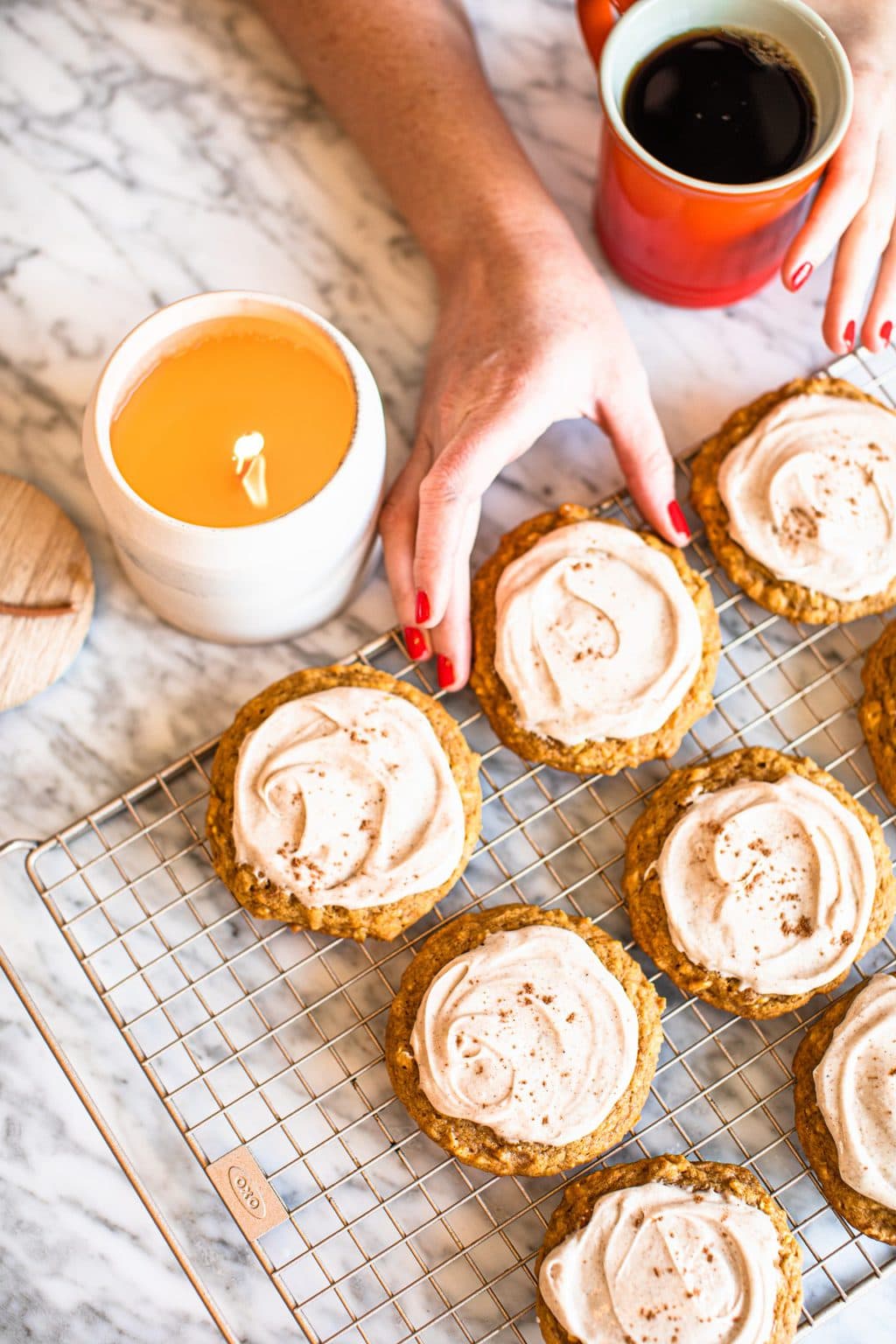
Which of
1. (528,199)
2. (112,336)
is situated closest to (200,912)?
(112,336)

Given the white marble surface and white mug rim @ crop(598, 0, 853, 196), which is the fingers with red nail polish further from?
white mug rim @ crop(598, 0, 853, 196)

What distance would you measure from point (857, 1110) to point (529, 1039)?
376mm

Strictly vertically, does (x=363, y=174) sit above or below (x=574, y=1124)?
above

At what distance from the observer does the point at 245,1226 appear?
1.40 meters

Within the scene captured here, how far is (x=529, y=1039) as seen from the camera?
1368 millimetres

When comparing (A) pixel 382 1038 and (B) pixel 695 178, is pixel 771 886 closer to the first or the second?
(A) pixel 382 1038

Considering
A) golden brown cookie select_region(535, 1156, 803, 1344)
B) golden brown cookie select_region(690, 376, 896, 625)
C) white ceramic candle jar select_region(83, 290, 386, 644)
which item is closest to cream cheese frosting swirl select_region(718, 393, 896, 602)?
golden brown cookie select_region(690, 376, 896, 625)

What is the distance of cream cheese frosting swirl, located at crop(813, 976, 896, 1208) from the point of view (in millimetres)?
1359

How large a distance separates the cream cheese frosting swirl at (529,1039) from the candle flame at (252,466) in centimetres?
57

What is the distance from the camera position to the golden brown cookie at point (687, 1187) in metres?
1.34

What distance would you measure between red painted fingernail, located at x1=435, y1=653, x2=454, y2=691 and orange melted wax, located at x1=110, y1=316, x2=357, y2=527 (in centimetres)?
28

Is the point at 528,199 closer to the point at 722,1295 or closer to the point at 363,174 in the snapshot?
the point at 363,174

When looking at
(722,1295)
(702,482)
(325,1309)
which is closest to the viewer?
(722,1295)

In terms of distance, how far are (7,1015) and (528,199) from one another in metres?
1.23
